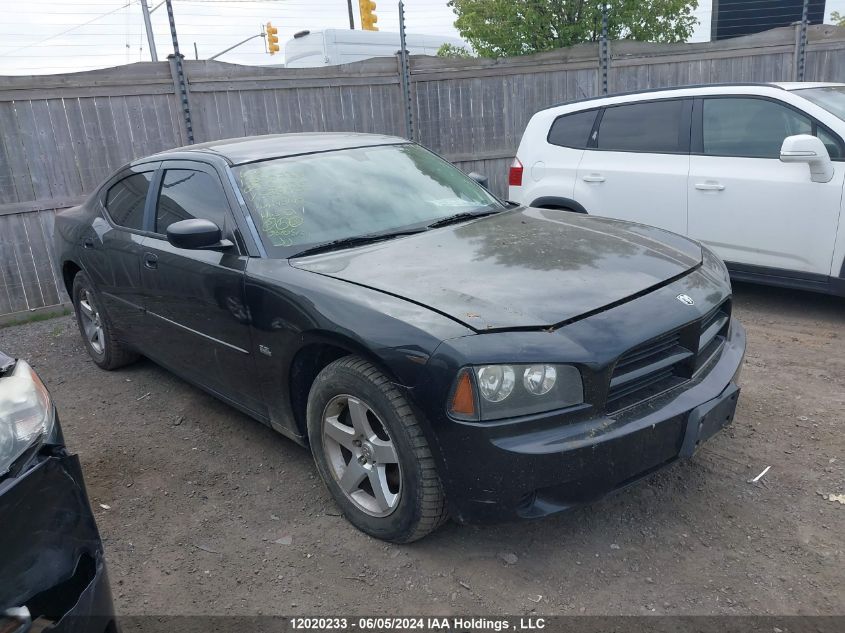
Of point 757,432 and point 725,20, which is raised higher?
point 725,20

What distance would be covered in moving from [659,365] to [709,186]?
3.47 meters

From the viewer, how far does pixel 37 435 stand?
2.00m

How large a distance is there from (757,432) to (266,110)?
268 inches

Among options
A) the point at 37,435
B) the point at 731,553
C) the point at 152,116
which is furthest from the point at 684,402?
the point at 152,116

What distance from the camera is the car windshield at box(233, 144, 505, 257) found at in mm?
3598

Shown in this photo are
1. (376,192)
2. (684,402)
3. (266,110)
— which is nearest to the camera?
(684,402)

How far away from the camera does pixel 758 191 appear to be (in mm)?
5484

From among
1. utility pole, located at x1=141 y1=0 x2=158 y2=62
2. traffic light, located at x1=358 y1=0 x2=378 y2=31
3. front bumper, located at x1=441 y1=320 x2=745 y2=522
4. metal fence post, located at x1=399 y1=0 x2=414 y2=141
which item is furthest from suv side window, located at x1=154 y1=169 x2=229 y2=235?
utility pole, located at x1=141 y1=0 x2=158 y2=62

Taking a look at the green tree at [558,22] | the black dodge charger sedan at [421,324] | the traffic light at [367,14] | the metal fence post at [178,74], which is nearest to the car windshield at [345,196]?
the black dodge charger sedan at [421,324]

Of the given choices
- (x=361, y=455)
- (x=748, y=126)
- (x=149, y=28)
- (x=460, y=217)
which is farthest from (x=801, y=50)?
(x=149, y=28)

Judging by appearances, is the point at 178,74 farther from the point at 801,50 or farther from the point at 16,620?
the point at 801,50

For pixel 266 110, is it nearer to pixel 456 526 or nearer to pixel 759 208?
pixel 759 208

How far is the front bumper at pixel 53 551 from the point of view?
1763 millimetres

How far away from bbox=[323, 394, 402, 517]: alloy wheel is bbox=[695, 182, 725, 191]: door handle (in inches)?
158
